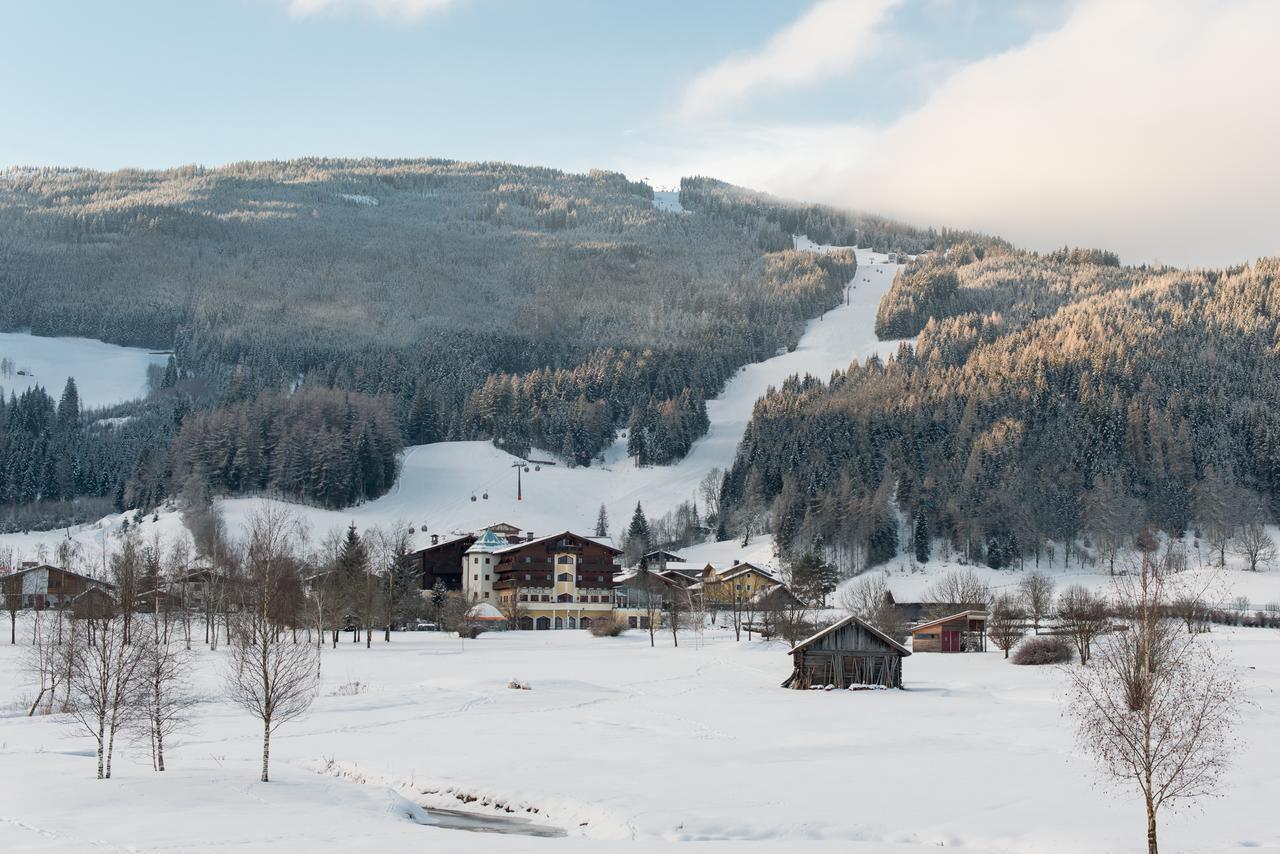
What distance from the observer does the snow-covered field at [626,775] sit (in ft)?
100

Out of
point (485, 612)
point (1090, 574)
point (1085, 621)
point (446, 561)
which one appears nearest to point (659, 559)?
point (446, 561)

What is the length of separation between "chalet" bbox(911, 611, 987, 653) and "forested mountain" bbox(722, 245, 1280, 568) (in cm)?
4257

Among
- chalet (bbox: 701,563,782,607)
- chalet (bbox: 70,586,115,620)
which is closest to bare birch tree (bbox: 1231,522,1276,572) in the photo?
chalet (bbox: 701,563,782,607)

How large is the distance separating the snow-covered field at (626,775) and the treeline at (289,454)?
343 feet

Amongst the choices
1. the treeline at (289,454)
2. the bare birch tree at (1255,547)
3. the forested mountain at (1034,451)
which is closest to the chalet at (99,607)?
the treeline at (289,454)

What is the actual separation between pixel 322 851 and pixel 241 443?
6211 inches

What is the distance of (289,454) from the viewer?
176m

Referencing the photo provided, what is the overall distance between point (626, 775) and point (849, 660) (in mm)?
36448

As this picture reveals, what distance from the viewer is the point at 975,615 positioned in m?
102

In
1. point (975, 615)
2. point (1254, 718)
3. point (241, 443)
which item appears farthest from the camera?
point (241, 443)

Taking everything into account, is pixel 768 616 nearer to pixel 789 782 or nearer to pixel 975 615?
pixel 975 615

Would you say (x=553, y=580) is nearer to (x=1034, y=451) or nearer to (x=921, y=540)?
(x=921, y=540)

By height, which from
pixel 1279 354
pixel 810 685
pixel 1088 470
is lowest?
pixel 810 685

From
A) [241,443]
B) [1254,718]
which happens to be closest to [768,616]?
[1254,718]
